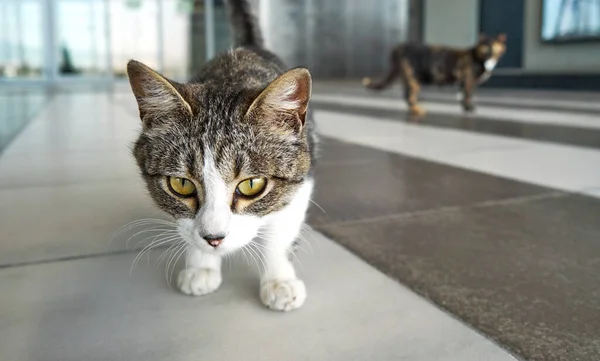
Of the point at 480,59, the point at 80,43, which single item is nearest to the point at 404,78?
the point at 480,59

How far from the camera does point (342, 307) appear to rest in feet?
3.08

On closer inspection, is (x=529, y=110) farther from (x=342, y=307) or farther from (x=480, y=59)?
(x=342, y=307)

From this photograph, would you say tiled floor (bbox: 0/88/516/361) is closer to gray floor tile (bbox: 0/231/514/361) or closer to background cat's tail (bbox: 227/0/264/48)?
gray floor tile (bbox: 0/231/514/361)

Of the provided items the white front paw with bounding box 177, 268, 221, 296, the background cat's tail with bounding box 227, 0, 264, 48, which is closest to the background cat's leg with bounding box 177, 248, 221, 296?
the white front paw with bounding box 177, 268, 221, 296

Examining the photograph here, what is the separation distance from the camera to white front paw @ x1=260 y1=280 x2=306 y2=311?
0.93m

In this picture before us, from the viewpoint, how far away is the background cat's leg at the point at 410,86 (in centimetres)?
442

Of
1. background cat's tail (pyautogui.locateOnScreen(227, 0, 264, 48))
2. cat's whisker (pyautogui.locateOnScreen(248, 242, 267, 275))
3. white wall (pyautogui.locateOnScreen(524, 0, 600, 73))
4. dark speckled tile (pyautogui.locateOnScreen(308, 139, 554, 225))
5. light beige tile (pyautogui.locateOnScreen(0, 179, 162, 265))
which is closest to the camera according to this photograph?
cat's whisker (pyautogui.locateOnScreen(248, 242, 267, 275))

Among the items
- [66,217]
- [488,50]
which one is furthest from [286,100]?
[488,50]

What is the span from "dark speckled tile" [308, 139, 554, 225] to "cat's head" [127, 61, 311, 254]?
19.9 inches

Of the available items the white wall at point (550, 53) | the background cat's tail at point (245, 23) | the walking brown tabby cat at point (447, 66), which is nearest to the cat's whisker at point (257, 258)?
the background cat's tail at point (245, 23)

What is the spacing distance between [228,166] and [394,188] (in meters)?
1.03

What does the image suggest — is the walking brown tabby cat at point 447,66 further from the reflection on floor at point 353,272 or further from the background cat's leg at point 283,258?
the background cat's leg at point 283,258

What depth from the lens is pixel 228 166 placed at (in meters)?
0.89

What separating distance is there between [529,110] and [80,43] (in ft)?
28.3
